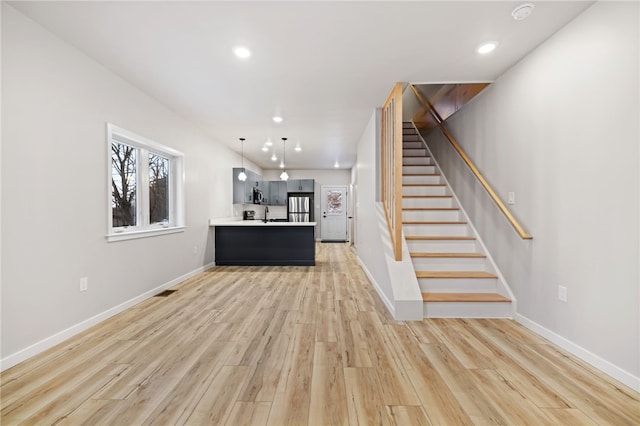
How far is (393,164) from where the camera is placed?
3.34 metres

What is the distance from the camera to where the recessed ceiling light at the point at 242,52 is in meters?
2.47

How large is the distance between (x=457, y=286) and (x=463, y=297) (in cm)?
18

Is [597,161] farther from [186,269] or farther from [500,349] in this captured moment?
[186,269]

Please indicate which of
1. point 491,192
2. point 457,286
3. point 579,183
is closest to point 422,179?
point 491,192

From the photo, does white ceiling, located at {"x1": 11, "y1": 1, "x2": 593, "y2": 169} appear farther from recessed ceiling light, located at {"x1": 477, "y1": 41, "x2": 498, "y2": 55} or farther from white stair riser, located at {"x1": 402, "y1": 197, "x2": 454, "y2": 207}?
white stair riser, located at {"x1": 402, "y1": 197, "x2": 454, "y2": 207}

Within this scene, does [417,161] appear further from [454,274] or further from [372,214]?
[454,274]

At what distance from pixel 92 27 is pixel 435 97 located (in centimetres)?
489

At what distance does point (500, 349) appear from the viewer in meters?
2.21

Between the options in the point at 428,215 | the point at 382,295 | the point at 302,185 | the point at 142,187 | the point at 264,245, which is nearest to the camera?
the point at 382,295

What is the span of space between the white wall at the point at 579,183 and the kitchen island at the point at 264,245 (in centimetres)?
351

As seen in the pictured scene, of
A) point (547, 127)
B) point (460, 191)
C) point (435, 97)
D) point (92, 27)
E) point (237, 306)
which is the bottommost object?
point (237, 306)

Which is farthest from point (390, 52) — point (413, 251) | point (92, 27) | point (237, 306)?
point (237, 306)

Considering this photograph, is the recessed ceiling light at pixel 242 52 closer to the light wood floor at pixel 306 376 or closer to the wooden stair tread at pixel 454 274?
the light wood floor at pixel 306 376

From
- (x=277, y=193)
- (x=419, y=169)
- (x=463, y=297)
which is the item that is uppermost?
(x=419, y=169)
